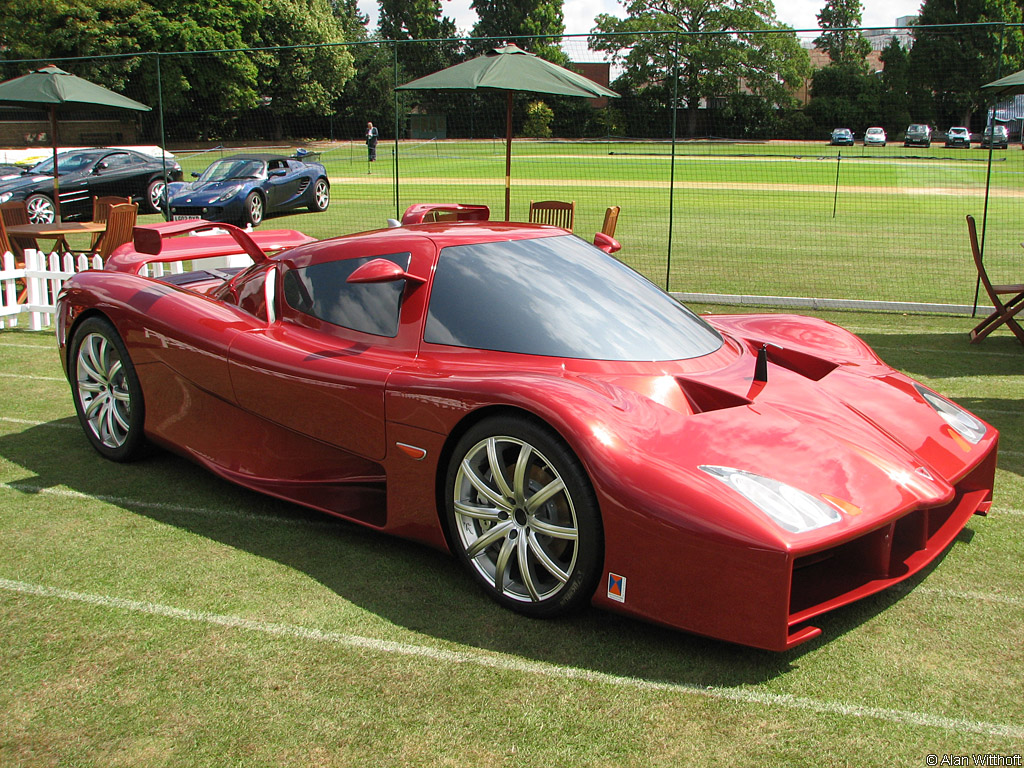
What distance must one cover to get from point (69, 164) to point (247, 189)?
429 cm

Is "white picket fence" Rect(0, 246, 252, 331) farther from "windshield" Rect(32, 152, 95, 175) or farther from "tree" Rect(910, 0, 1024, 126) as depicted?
"windshield" Rect(32, 152, 95, 175)

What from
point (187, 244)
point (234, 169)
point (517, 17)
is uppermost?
point (517, 17)

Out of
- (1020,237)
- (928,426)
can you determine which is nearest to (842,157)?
(1020,237)

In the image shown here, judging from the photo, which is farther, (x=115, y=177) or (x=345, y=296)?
(x=115, y=177)

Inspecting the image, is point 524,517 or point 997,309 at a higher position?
point 997,309

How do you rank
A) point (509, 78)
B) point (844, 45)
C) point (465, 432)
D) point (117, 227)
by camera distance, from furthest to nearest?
point (844, 45), point (117, 227), point (509, 78), point (465, 432)

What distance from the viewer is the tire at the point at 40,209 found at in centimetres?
1755

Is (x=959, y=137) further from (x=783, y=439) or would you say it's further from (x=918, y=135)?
(x=783, y=439)

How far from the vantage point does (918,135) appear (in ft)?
37.8

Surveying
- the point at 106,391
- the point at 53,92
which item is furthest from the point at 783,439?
the point at 53,92

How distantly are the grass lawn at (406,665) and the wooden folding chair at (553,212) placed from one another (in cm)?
729

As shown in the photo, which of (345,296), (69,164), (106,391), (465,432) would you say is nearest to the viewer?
(465,432)

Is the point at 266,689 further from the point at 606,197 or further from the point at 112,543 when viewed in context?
the point at 606,197

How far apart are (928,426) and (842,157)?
10666mm
